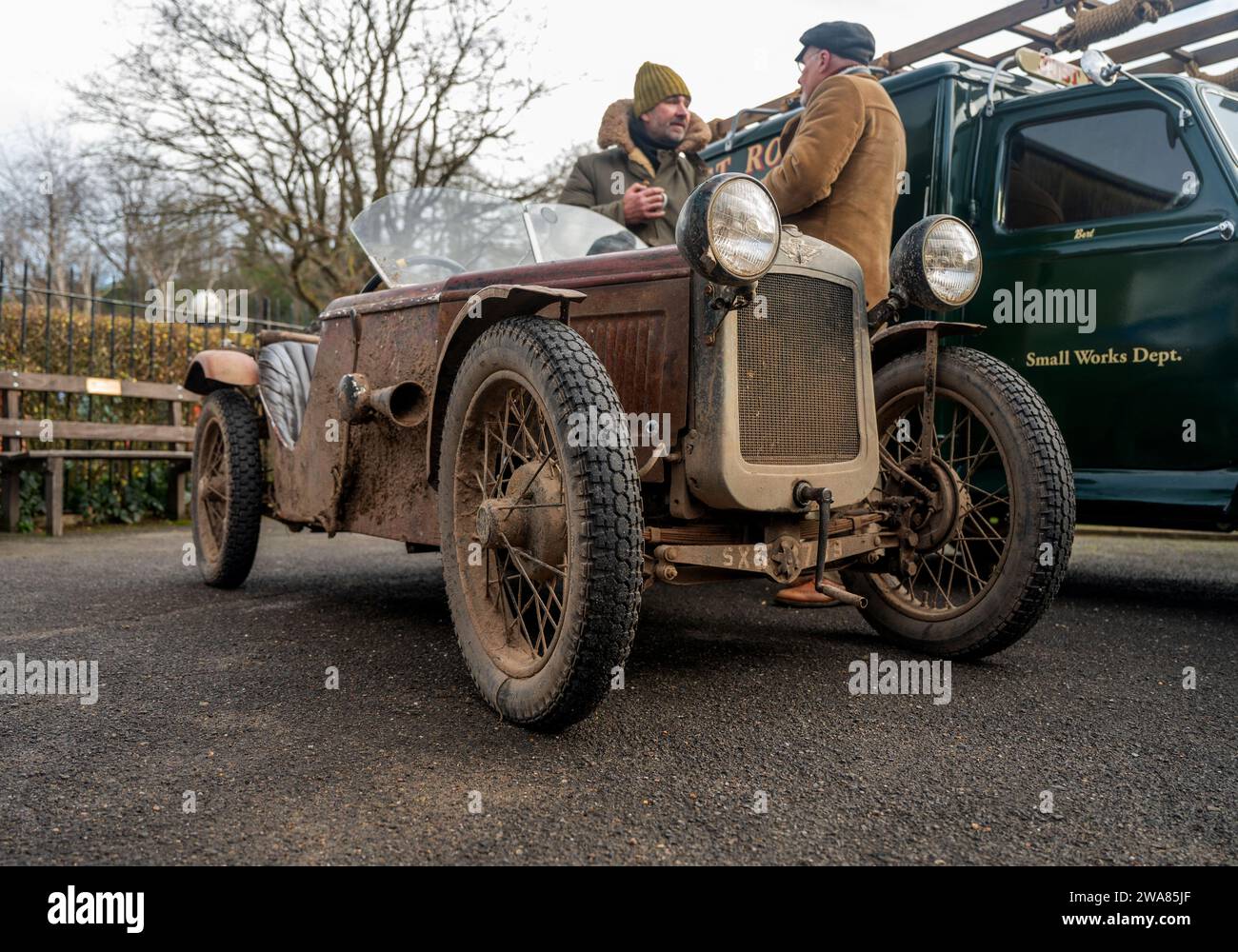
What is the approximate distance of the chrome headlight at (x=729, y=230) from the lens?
7.86 ft

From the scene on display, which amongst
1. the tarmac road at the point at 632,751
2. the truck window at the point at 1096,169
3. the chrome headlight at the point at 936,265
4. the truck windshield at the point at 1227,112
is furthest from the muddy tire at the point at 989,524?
the truck windshield at the point at 1227,112

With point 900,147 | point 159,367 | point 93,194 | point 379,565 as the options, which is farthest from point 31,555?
point 93,194

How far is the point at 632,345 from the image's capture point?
9.47 ft

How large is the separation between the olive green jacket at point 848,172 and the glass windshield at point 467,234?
723 mm

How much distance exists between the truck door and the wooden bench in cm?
518

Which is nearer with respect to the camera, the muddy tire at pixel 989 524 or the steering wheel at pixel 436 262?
the muddy tire at pixel 989 524

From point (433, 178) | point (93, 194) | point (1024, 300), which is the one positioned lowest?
point (1024, 300)

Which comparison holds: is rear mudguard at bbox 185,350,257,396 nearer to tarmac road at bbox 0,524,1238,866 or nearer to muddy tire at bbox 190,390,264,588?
muddy tire at bbox 190,390,264,588

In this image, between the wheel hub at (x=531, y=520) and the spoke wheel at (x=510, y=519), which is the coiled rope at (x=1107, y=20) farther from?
the wheel hub at (x=531, y=520)

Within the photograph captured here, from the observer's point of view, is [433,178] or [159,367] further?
[433,178]

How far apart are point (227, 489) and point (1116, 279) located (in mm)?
4022

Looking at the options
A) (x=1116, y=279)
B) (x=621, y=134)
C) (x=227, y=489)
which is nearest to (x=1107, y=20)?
(x=1116, y=279)
